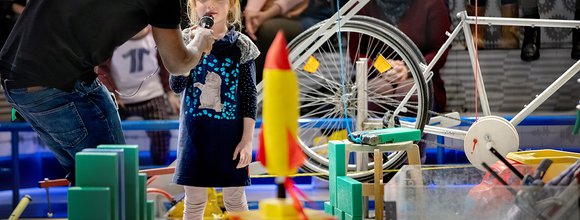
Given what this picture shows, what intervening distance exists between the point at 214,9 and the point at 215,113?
18.0 inches

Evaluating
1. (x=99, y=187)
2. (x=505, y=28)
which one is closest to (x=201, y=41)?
(x=99, y=187)

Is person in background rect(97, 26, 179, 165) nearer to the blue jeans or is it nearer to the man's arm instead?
the blue jeans

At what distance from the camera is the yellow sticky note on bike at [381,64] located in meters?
5.71

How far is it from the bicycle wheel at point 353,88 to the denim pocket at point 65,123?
198 cm

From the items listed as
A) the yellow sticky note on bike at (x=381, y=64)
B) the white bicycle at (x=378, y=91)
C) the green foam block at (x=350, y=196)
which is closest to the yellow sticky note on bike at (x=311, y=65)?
the white bicycle at (x=378, y=91)

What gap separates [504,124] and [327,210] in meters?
1.10

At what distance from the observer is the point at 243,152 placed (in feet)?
14.7

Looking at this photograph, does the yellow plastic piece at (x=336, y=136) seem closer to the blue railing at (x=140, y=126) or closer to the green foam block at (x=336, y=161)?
the blue railing at (x=140, y=126)

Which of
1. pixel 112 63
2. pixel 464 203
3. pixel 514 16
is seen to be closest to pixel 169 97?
pixel 112 63

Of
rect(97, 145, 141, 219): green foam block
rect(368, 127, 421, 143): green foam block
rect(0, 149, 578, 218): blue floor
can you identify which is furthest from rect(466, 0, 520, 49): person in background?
rect(97, 145, 141, 219): green foam block

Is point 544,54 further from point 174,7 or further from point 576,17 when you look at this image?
point 174,7

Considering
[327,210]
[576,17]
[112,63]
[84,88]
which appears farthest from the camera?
[112,63]

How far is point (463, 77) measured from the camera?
20.6 feet

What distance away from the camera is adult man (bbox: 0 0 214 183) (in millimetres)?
3721
